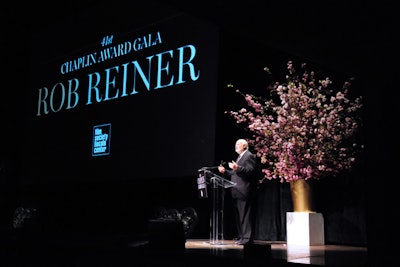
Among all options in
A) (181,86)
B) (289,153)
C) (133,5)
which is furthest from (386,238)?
(133,5)

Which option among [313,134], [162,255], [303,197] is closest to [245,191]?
[303,197]

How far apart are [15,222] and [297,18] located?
669 centimetres

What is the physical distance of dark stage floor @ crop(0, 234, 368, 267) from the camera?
3.31m

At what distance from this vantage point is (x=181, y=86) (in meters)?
6.09

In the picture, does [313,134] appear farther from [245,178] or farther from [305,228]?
[305,228]

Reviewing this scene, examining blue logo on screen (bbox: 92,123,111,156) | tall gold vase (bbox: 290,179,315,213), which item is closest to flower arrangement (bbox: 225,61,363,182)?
tall gold vase (bbox: 290,179,315,213)

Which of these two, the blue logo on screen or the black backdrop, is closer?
the black backdrop

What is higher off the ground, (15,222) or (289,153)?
(289,153)

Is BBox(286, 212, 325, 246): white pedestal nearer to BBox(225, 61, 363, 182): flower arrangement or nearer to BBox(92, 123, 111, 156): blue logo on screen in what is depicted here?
BBox(225, 61, 363, 182): flower arrangement

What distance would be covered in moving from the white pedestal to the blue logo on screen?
3.12m

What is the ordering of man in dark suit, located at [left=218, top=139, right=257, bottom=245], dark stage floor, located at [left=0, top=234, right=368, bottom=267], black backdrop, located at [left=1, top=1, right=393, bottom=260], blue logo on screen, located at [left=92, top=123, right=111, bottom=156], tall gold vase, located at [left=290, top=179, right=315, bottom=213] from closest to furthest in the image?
1. black backdrop, located at [left=1, top=1, right=393, bottom=260]
2. dark stage floor, located at [left=0, top=234, right=368, bottom=267]
3. man in dark suit, located at [left=218, top=139, right=257, bottom=245]
4. tall gold vase, located at [left=290, top=179, right=315, bottom=213]
5. blue logo on screen, located at [left=92, top=123, right=111, bottom=156]

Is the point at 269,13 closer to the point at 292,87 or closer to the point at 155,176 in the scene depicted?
the point at 292,87

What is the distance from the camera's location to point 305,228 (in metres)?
4.95

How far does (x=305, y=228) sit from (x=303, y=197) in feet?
1.16
